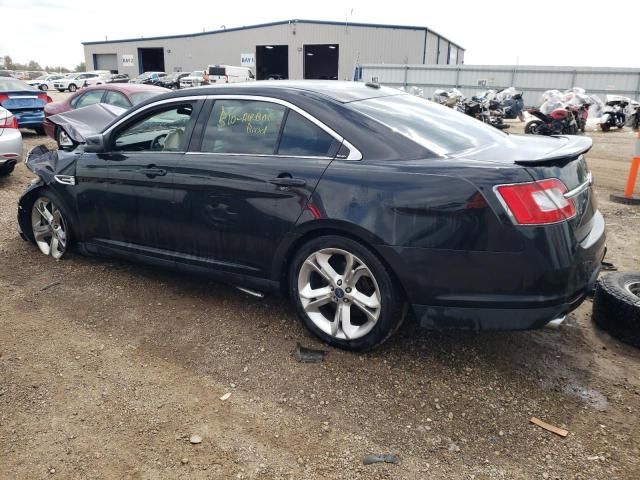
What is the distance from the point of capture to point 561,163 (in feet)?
9.22

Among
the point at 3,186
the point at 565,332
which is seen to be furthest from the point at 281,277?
the point at 3,186

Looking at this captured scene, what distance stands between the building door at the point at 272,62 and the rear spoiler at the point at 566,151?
1972 inches

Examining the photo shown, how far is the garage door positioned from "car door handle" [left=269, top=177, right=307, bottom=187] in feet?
214

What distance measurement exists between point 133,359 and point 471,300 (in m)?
2.07

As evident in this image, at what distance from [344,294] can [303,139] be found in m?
1.01

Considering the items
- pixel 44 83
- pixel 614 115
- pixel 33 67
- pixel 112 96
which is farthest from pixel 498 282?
pixel 33 67

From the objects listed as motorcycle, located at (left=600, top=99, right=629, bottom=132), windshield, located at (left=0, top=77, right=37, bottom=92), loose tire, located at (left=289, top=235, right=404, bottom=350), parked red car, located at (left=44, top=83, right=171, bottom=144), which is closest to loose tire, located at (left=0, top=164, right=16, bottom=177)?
parked red car, located at (left=44, top=83, right=171, bottom=144)

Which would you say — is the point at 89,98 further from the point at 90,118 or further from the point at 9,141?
the point at 90,118

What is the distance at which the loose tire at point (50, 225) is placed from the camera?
4.68 meters

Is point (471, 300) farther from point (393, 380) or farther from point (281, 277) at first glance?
point (281, 277)

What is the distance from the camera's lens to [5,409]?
2.78 meters

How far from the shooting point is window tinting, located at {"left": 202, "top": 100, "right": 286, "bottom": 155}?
3439mm

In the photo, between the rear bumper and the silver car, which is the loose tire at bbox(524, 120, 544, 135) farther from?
the rear bumper

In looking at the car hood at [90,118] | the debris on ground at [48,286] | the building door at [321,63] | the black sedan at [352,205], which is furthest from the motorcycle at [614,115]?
the building door at [321,63]
